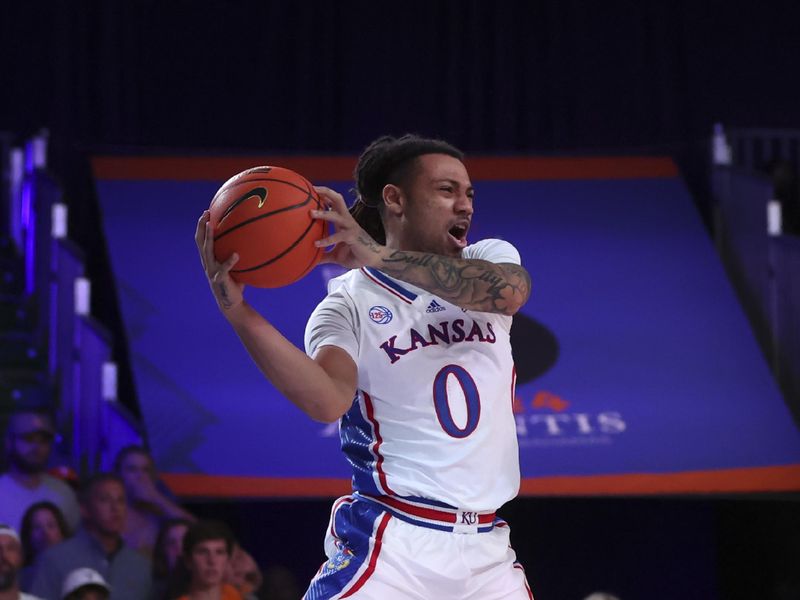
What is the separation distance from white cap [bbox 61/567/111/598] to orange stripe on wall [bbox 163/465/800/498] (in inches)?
66.0

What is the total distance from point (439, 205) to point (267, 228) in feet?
2.05

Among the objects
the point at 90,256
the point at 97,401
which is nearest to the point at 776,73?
the point at 90,256

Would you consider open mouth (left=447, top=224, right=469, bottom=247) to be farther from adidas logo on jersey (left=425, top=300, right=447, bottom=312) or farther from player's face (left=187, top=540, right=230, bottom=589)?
player's face (left=187, top=540, right=230, bottom=589)

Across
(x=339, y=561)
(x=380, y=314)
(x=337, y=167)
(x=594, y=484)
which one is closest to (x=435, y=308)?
(x=380, y=314)

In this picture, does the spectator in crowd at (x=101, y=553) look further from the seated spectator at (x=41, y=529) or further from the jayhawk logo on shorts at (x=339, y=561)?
the jayhawk logo on shorts at (x=339, y=561)

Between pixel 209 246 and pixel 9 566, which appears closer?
pixel 209 246

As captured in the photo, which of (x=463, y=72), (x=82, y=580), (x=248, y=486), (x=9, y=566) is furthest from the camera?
(x=463, y=72)

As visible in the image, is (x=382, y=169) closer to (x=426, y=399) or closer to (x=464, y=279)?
(x=464, y=279)

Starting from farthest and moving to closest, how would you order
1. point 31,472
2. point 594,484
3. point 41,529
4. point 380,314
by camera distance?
point 594,484
point 31,472
point 41,529
point 380,314

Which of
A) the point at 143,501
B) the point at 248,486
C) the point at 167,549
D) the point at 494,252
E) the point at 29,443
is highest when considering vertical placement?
the point at 494,252

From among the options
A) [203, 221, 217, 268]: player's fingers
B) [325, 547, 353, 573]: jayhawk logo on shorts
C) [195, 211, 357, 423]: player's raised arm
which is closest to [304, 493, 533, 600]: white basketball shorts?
[325, 547, 353, 573]: jayhawk logo on shorts

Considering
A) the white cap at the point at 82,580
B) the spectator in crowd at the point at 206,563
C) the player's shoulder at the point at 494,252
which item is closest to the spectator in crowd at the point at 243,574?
the spectator in crowd at the point at 206,563

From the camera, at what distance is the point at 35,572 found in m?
6.11

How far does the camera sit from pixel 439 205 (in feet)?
11.3
